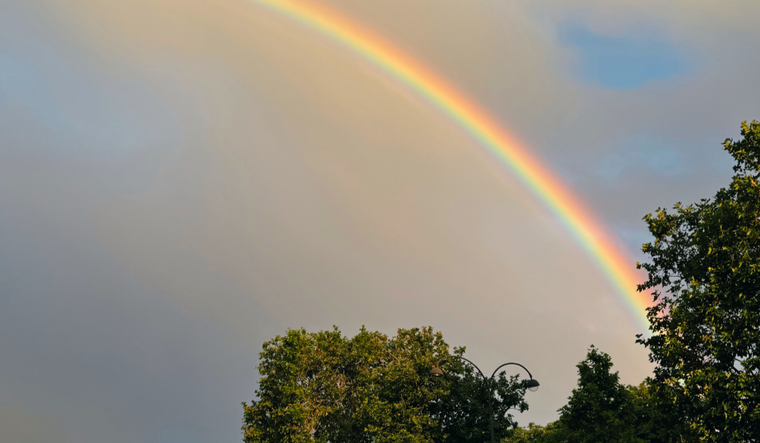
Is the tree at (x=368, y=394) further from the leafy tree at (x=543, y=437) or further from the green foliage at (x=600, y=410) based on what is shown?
the green foliage at (x=600, y=410)

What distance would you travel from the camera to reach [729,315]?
914 inches

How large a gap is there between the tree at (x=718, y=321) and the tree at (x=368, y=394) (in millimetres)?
26285

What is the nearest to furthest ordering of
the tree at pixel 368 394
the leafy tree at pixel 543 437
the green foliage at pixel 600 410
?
the green foliage at pixel 600 410, the leafy tree at pixel 543 437, the tree at pixel 368 394

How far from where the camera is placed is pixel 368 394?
55031mm

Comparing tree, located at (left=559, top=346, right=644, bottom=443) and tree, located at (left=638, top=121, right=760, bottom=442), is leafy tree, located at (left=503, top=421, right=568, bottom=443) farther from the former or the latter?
tree, located at (left=638, top=121, right=760, bottom=442)

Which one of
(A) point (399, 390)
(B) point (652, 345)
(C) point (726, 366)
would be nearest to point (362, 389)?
(A) point (399, 390)

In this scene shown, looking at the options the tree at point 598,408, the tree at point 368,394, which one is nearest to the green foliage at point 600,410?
the tree at point 598,408

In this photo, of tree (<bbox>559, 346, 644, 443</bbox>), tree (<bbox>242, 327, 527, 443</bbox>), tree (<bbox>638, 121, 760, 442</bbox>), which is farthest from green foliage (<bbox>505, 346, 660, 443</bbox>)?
tree (<bbox>242, 327, 527, 443</bbox>)

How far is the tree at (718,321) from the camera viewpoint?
848 inches

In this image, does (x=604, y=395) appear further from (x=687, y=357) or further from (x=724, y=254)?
(x=724, y=254)

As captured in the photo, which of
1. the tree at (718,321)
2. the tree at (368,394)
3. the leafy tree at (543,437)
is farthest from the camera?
the tree at (368,394)

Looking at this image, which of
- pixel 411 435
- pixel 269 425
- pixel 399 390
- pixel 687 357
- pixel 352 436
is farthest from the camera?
pixel 352 436

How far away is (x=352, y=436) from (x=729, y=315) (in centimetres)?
4238

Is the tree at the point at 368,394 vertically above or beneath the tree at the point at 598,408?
above
